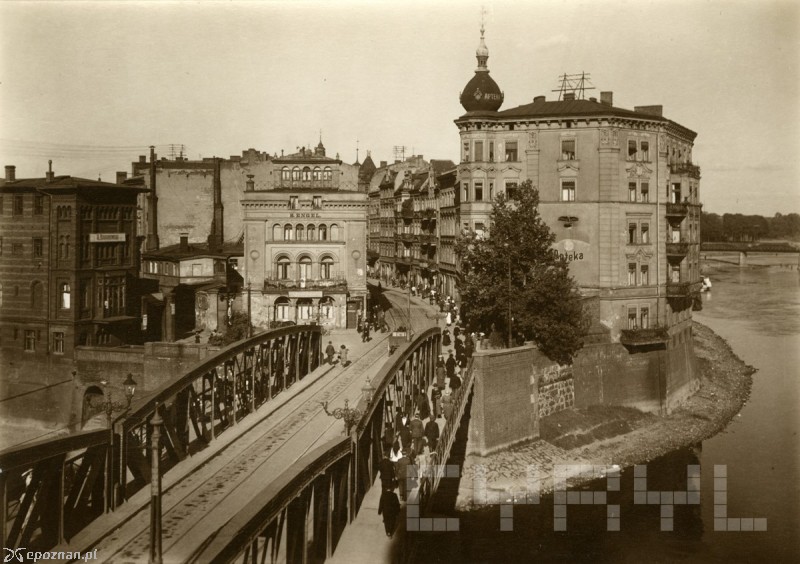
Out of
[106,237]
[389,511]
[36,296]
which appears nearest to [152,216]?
[106,237]

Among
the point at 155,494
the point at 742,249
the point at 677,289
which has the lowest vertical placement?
the point at 155,494

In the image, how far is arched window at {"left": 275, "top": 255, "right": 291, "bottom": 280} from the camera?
200ft

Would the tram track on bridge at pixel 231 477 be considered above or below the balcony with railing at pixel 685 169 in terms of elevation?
below

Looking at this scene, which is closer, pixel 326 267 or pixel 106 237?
pixel 106 237

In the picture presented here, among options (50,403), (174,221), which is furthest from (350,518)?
(174,221)

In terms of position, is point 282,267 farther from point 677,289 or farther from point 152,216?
point 677,289

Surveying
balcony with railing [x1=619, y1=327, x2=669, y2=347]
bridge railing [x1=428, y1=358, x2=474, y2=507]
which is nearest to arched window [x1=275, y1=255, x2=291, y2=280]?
bridge railing [x1=428, y1=358, x2=474, y2=507]

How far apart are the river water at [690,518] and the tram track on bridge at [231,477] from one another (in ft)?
22.0

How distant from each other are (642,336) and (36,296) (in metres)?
37.9

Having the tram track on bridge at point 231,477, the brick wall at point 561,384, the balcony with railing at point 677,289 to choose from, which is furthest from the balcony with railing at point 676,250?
the tram track on bridge at point 231,477

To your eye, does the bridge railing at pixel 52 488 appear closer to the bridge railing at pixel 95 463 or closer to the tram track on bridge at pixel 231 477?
the bridge railing at pixel 95 463

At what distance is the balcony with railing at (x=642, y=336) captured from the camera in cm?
5051

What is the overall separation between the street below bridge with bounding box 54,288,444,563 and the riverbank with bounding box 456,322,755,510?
25.7 ft

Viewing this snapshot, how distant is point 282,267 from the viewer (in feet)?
200
